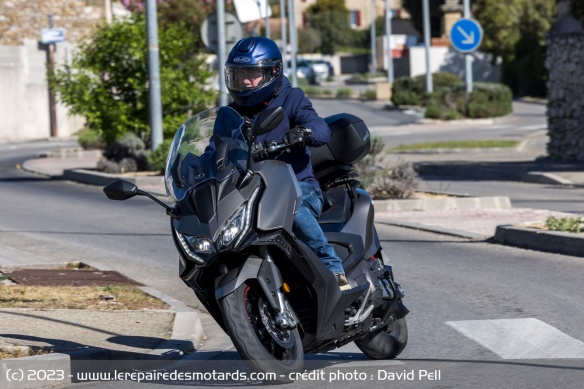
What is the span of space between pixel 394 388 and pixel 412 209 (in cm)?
1008

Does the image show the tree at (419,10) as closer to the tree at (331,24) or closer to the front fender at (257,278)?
the tree at (331,24)

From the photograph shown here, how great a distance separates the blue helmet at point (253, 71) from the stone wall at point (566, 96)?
19933 millimetres

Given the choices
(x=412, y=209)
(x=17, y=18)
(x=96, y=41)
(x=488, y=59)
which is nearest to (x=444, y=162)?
(x=96, y=41)

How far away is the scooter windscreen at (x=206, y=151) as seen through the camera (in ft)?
21.2

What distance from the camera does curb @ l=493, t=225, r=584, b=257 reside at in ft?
39.8

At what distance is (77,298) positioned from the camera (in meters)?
9.77

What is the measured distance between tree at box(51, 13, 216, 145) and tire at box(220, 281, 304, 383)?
17724mm

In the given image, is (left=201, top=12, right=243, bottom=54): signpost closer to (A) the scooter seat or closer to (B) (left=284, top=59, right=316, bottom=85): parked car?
(A) the scooter seat

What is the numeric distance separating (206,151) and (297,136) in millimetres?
484

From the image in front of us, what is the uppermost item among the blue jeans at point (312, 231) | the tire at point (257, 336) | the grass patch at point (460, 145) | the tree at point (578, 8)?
the tree at point (578, 8)

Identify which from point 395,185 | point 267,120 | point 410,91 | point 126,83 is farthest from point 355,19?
point 267,120

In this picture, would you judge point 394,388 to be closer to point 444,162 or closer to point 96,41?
point 96,41

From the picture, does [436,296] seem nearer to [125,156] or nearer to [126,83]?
[125,156]

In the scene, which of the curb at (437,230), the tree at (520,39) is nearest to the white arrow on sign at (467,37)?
the curb at (437,230)
